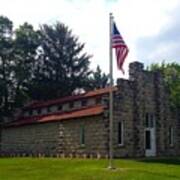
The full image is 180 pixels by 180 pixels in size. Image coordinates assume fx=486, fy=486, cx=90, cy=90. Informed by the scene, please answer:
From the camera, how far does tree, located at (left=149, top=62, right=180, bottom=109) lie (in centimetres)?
4962

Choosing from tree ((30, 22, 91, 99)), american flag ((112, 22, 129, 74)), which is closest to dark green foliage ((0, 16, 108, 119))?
tree ((30, 22, 91, 99))

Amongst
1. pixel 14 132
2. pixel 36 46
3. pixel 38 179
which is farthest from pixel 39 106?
pixel 38 179

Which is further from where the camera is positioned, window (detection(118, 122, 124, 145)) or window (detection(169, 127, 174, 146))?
window (detection(169, 127, 174, 146))

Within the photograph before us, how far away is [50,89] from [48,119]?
2521 cm

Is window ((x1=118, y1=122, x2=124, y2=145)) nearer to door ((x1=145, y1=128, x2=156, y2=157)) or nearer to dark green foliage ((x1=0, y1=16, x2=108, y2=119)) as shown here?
door ((x1=145, y1=128, x2=156, y2=157))

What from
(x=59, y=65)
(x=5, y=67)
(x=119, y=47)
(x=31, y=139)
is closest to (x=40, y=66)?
(x=59, y=65)

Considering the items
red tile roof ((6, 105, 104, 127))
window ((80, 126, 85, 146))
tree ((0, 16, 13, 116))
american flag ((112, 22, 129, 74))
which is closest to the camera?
american flag ((112, 22, 129, 74))

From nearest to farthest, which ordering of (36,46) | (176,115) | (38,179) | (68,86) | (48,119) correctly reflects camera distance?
(38,179)
(48,119)
(176,115)
(36,46)
(68,86)

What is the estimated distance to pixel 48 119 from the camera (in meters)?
43.5

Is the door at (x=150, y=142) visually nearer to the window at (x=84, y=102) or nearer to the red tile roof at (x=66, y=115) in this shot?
the red tile roof at (x=66, y=115)

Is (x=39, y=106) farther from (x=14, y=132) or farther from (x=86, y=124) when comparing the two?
(x=86, y=124)

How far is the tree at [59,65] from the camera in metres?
68.5

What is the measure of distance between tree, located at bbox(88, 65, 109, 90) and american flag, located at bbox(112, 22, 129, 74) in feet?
152

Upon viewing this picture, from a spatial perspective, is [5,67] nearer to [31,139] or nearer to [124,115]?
[31,139]
